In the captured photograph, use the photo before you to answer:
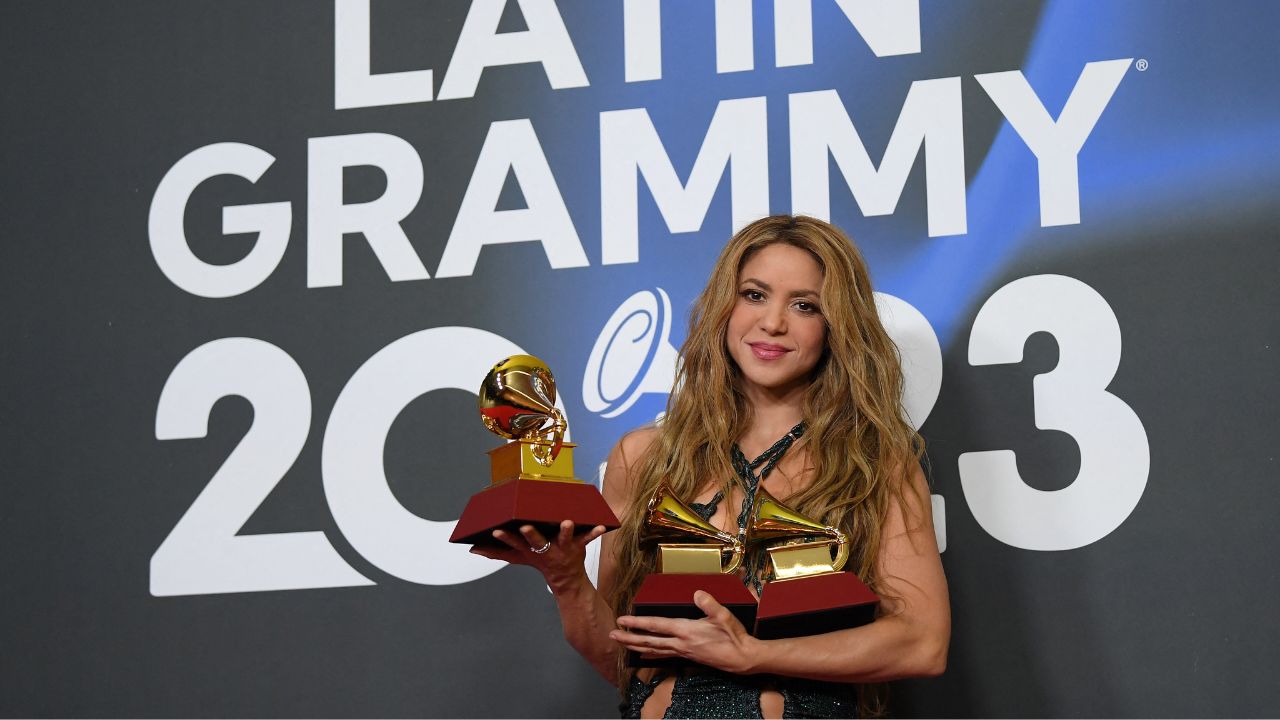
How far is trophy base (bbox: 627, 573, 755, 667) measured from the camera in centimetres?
210

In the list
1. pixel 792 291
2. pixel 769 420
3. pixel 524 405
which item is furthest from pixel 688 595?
pixel 792 291

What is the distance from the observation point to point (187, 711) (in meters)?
3.14

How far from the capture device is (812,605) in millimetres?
2070

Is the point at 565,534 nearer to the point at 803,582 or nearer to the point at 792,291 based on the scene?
the point at 803,582

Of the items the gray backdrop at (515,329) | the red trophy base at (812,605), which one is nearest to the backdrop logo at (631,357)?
the gray backdrop at (515,329)

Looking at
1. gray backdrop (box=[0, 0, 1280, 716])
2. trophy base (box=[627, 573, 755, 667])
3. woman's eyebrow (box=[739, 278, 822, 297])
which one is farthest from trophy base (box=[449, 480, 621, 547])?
gray backdrop (box=[0, 0, 1280, 716])

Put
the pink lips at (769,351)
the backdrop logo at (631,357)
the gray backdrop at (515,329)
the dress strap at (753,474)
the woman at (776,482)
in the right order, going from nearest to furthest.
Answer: the woman at (776,482), the dress strap at (753,474), the pink lips at (769,351), the gray backdrop at (515,329), the backdrop logo at (631,357)

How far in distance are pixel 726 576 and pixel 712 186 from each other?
46.3 inches

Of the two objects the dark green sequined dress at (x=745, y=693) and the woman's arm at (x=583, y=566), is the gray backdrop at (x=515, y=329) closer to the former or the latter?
the woman's arm at (x=583, y=566)

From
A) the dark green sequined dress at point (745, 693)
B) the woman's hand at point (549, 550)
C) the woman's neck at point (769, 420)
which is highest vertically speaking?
the woman's neck at point (769, 420)

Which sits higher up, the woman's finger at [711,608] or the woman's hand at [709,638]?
the woman's finger at [711,608]

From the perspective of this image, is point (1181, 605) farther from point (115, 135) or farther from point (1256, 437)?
point (115, 135)

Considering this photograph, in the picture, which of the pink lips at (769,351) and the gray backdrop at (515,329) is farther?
the gray backdrop at (515,329)

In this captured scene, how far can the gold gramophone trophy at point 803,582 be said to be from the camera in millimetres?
2074
